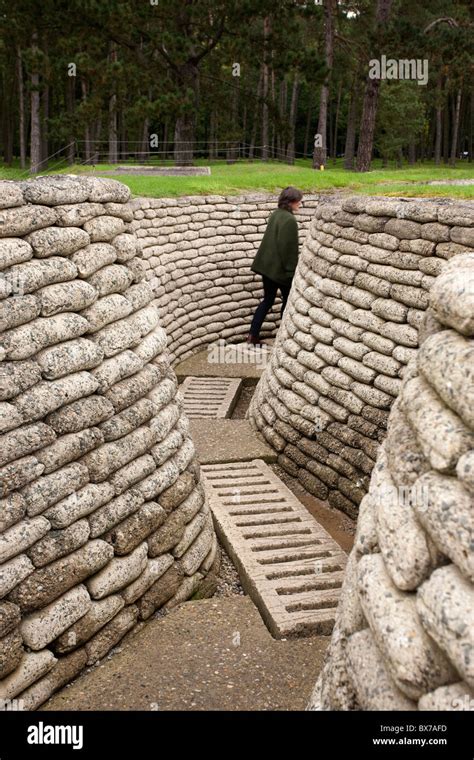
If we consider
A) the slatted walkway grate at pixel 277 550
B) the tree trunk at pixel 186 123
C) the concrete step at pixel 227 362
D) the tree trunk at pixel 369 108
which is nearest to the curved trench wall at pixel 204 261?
the concrete step at pixel 227 362

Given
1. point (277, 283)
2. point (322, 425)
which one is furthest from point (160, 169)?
point (322, 425)

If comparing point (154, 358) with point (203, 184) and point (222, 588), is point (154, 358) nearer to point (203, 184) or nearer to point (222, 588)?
point (222, 588)

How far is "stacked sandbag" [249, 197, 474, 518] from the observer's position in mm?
5598

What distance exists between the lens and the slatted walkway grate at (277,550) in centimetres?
443

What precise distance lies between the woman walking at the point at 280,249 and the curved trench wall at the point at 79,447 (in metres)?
4.89

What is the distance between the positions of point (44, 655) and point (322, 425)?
3.37 metres

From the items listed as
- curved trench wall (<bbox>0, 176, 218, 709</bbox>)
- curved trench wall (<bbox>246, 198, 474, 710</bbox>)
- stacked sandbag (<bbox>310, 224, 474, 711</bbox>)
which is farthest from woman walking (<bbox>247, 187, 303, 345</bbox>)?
stacked sandbag (<bbox>310, 224, 474, 711</bbox>)

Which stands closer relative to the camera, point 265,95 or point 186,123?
point 186,123

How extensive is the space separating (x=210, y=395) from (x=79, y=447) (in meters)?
5.37

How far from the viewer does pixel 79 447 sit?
3.79 meters

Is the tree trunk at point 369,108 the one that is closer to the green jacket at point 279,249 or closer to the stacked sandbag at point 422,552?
the green jacket at point 279,249

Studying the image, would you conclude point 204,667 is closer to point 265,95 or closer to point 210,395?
point 210,395

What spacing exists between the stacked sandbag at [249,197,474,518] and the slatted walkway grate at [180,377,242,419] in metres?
1.22

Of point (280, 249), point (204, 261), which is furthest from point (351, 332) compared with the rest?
point (204, 261)
